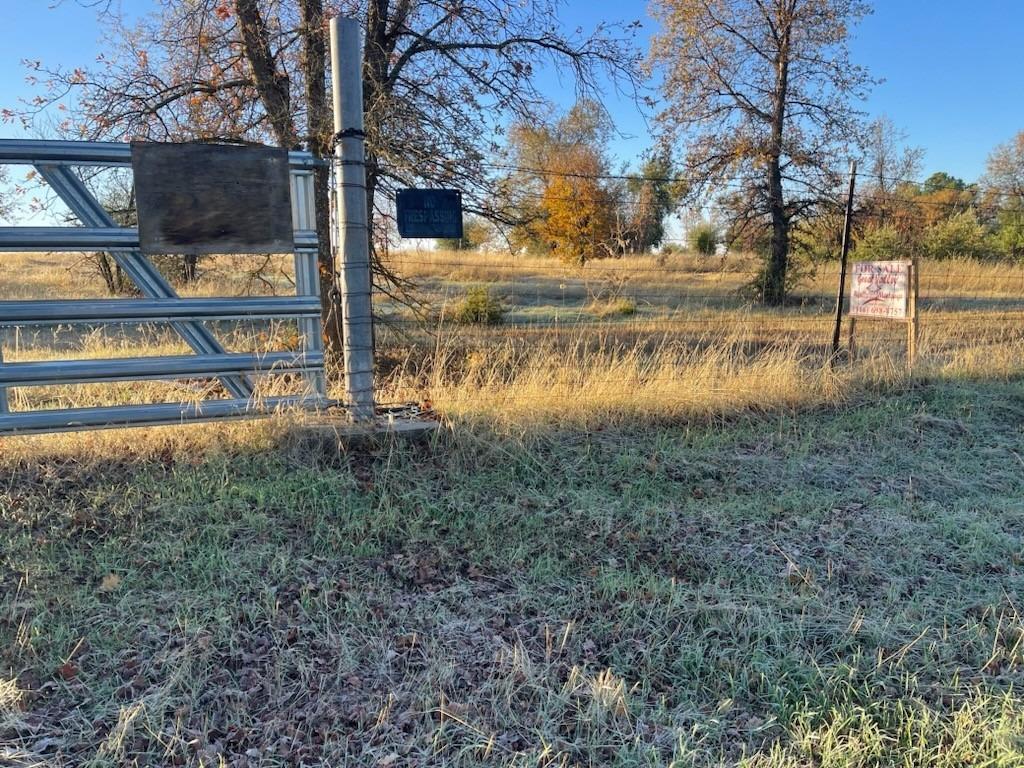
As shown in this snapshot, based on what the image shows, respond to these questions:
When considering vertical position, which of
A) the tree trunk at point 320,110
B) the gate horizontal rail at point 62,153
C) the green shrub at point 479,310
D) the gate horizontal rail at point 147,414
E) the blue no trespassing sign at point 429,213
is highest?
the tree trunk at point 320,110

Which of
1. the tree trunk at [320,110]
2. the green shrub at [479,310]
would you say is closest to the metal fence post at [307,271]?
the tree trunk at [320,110]

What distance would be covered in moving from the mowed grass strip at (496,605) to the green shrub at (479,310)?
389 inches

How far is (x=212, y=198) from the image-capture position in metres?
4.04

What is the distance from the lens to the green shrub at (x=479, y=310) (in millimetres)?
14445

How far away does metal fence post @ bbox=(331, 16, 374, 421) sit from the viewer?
421 centimetres

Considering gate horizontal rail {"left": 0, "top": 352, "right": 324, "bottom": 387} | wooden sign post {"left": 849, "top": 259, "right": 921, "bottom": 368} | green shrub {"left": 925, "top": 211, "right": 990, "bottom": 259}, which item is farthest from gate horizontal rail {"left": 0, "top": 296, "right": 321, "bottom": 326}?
green shrub {"left": 925, "top": 211, "right": 990, "bottom": 259}

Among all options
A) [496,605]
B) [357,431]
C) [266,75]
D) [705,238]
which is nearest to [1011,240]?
[705,238]

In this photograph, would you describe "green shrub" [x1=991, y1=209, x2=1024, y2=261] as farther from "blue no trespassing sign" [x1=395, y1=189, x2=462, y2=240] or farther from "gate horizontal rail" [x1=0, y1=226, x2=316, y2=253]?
"gate horizontal rail" [x1=0, y1=226, x2=316, y2=253]

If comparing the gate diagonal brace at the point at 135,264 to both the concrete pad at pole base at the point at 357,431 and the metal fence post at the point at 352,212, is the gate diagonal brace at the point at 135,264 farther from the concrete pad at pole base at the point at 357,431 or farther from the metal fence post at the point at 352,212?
the metal fence post at the point at 352,212

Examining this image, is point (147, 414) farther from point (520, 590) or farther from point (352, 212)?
point (520, 590)

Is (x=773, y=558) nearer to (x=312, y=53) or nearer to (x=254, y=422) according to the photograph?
(x=254, y=422)

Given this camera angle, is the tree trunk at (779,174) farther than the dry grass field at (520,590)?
Yes

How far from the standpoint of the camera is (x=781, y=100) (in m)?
20.1

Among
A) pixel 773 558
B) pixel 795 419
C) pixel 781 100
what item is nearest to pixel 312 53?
pixel 795 419
